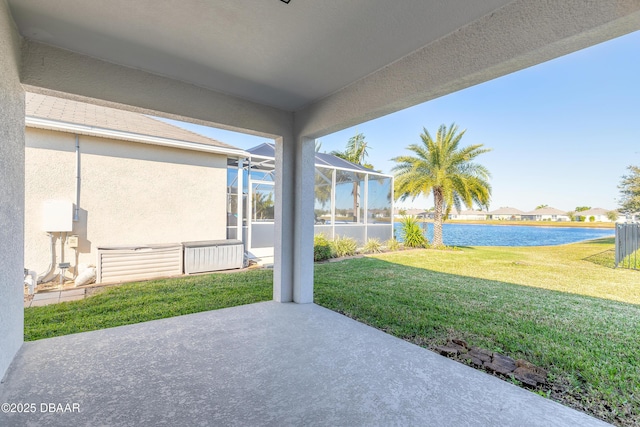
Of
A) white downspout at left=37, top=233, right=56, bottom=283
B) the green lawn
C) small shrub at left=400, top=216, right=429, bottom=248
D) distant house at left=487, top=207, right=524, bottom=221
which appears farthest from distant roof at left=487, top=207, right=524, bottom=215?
white downspout at left=37, top=233, right=56, bottom=283

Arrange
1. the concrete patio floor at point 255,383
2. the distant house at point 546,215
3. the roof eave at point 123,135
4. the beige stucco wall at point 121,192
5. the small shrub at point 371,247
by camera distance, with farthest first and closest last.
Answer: the distant house at point 546,215 < the small shrub at point 371,247 < the beige stucco wall at point 121,192 < the roof eave at point 123,135 < the concrete patio floor at point 255,383

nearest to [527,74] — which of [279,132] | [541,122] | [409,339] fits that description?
[541,122]

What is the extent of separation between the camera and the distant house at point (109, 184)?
6070 mm

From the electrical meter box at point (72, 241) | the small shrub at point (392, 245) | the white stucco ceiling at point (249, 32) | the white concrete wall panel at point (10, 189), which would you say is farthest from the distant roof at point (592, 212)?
the electrical meter box at point (72, 241)

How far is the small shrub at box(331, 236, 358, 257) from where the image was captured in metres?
10.3

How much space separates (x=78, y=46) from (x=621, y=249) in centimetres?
1318

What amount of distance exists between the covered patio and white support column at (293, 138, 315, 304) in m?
1.03

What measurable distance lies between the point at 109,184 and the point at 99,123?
5.06ft

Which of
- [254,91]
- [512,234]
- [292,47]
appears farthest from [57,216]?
[512,234]

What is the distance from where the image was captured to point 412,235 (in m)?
13.2

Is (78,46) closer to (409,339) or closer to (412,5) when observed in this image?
(412,5)

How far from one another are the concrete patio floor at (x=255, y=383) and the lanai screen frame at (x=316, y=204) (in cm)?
545

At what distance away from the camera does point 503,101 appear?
14.1m

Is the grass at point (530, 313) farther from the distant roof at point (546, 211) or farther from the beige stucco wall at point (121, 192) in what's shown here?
the distant roof at point (546, 211)
